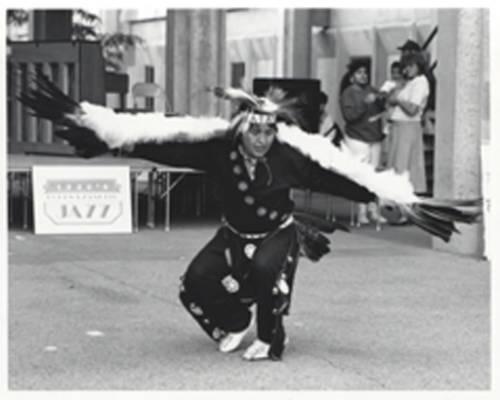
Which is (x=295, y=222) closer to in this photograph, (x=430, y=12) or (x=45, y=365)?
(x=45, y=365)

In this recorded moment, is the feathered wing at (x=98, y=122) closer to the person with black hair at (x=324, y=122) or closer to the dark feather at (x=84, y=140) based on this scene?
the dark feather at (x=84, y=140)

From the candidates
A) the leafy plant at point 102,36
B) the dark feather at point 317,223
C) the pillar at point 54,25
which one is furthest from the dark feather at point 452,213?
the leafy plant at point 102,36

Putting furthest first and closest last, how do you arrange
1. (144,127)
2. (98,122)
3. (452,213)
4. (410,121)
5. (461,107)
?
(410,121) → (461,107) → (452,213) → (144,127) → (98,122)

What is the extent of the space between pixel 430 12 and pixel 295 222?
487 inches

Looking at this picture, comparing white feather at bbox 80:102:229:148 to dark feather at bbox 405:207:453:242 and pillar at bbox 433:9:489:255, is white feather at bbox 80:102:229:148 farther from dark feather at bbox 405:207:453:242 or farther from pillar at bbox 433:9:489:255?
pillar at bbox 433:9:489:255

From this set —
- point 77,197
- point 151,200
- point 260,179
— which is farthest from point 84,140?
point 151,200

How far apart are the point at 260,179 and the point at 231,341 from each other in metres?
1.00

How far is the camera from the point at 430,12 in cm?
1914

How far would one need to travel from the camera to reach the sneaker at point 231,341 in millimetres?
7352

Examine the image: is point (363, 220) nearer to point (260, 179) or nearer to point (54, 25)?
point (260, 179)

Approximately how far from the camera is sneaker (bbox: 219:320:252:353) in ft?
24.1

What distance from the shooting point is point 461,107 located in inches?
467

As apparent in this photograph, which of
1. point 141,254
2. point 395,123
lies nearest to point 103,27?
point 395,123

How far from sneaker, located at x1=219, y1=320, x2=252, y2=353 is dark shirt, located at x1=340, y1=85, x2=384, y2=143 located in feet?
21.1
